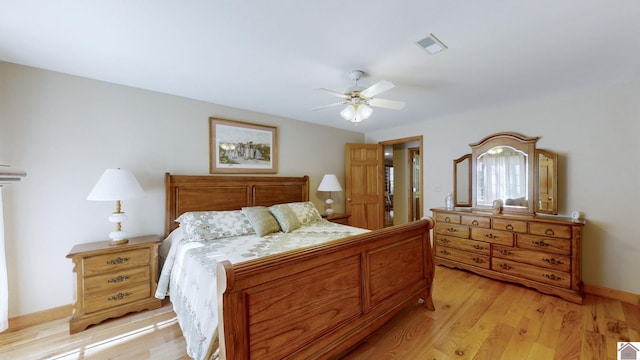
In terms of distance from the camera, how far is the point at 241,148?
136 inches

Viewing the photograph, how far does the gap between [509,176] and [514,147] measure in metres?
0.38

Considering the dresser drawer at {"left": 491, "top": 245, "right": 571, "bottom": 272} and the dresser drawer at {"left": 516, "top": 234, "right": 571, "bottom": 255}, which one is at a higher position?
the dresser drawer at {"left": 516, "top": 234, "right": 571, "bottom": 255}

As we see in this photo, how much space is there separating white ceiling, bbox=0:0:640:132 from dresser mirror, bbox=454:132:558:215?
729 millimetres

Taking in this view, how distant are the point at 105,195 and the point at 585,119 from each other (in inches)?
199

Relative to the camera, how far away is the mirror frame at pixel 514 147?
3.06 m

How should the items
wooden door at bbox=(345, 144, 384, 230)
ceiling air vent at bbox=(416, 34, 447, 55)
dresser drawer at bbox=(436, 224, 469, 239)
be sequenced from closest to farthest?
ceiling air vent at bbox=(416, 34, 447, 55)
dresser drawer at bbox=(436, 224, 469, 239)
wooden door at bbox=(345, 144, 384, 230)

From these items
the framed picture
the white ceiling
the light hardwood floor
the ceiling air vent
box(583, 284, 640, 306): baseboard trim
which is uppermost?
the white ceiling

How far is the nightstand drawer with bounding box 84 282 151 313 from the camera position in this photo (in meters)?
2.17

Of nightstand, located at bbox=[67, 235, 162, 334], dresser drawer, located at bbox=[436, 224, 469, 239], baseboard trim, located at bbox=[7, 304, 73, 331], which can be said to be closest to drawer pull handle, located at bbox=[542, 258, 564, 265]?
dresser drawer, located at bbox=[436, 224, 469, 239]

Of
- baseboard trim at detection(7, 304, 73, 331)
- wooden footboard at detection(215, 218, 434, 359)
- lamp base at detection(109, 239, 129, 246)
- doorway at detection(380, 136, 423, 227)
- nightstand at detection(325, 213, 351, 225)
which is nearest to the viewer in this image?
wooden footboard at detection(215, 218, 434, 359)

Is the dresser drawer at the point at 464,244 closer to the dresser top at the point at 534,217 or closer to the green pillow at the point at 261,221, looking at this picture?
the dresser top at the point at 534,217

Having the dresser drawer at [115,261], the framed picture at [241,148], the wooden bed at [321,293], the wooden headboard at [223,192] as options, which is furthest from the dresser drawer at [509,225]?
the dresser drawer at [115,261]

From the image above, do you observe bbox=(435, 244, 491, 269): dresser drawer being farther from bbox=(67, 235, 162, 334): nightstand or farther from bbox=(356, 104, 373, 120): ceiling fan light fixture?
bbox=(67, 235, 162, 334): nightstand

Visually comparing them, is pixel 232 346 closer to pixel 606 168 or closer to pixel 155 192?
pixel 155 192
